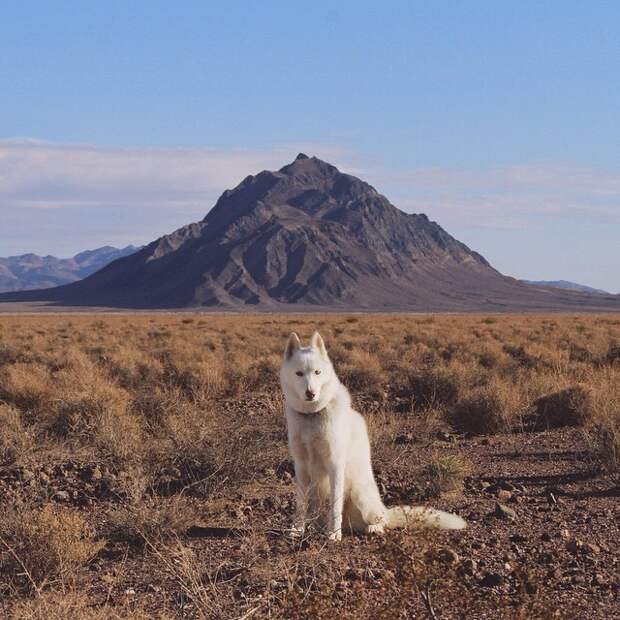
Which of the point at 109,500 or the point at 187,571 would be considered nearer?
the point at 187,571

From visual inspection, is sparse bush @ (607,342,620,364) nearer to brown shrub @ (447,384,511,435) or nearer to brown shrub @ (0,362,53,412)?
brown shrub @ (447,384,511,435)

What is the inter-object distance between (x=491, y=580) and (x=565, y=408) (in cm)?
755

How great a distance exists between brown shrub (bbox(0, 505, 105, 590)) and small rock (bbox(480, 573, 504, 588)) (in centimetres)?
254

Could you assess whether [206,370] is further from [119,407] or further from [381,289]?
[381,289]

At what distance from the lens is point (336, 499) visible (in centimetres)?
670

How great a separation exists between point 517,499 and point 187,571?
4.18 meters

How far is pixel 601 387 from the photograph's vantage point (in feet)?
44.1

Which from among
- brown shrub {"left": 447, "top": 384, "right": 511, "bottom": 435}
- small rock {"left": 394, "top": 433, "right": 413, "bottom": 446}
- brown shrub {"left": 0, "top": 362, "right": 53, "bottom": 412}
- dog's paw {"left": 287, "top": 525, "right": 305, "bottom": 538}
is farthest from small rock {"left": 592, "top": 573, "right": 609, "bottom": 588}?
brown shrub {"left": 0, "top": 362, "right": 53, "bottom": 412}

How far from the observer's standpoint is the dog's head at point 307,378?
6.78 meters

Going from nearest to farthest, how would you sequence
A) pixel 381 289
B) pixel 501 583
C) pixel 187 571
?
pixel 187 571 → pixel 501 583 → pixel 381 289

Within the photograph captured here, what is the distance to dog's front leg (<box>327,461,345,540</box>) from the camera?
263 inches

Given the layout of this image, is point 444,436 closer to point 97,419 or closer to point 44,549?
point 97,419

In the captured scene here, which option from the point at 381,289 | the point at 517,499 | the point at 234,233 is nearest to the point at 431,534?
the point at 517,499

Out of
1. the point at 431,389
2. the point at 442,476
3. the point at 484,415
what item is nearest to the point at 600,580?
the point at 442,476
